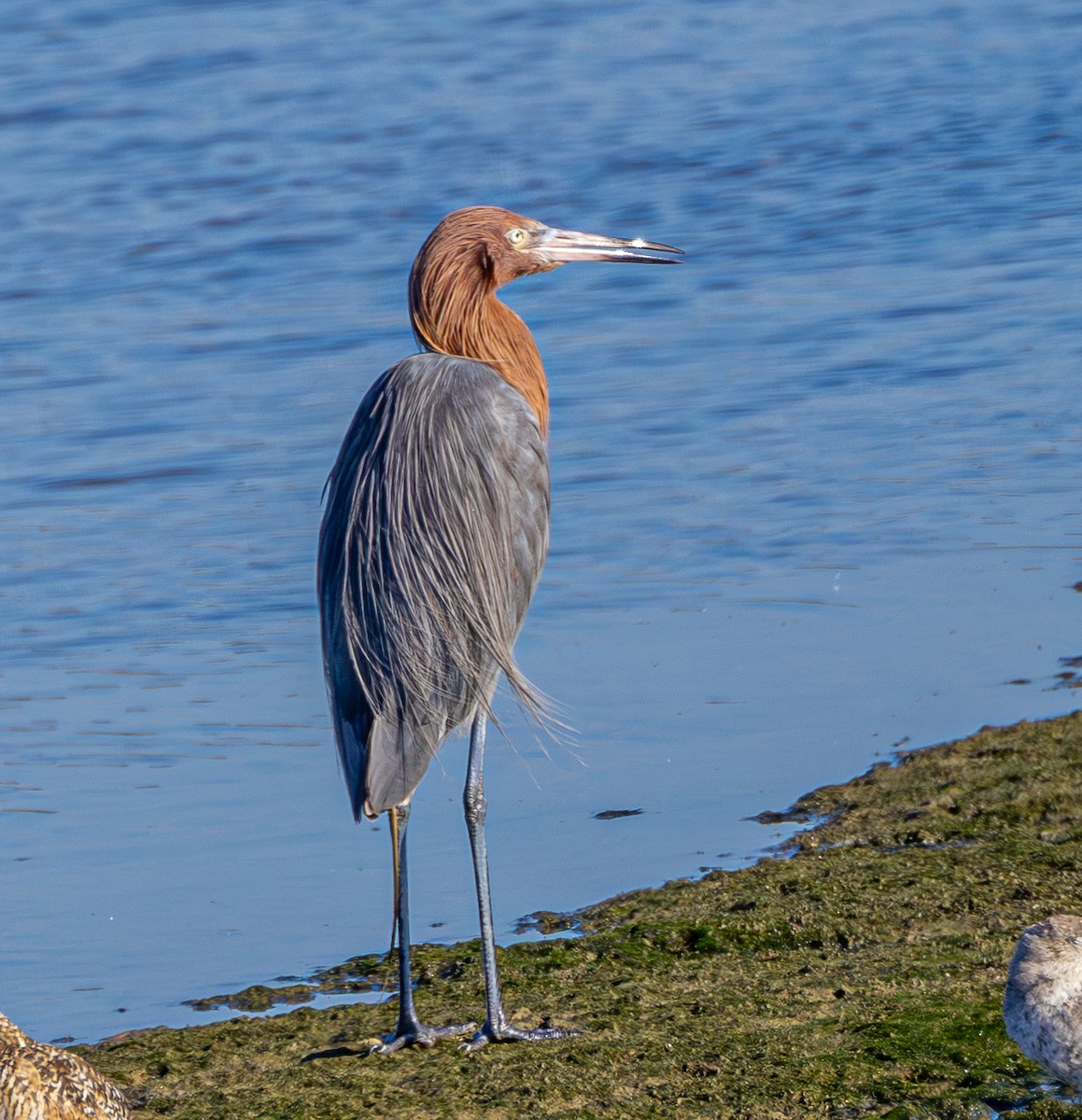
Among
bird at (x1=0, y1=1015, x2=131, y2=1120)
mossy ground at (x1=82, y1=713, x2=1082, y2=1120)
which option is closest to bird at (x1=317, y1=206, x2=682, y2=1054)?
mossy ground at (x1=82, y1=713, x2=1082, y2=1120)

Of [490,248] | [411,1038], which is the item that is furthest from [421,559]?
[411,1038]

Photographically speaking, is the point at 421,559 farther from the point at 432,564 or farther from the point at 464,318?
the point at 464,318

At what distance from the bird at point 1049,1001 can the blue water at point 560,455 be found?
2108 mm

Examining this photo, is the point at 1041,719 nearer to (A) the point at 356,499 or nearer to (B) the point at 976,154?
(A) the point at 356,499

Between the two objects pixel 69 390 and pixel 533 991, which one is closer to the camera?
pixel 533 991

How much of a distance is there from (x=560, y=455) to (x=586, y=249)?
4.23 meters

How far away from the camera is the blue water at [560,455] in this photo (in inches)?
252

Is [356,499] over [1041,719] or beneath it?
over

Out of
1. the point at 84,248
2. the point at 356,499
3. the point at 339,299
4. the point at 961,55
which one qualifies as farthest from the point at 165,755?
the point at 961,55

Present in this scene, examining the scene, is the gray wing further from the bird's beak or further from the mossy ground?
the mossy ground

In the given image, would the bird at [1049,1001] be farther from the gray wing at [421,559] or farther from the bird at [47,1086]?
the bird at [47,1086]

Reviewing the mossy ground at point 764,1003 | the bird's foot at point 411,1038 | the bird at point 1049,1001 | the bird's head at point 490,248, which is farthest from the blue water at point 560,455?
the bird at point 1049,1001

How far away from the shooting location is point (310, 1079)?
4.63 metres

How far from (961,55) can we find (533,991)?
51.3ft
